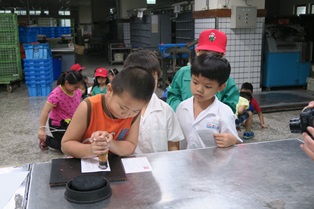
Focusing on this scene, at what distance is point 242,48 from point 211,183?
15.9 ft

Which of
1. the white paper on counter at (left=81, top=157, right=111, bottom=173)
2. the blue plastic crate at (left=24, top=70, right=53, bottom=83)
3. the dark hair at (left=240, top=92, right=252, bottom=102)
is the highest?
the white paper on counter at (left=81, top=157, right=111, bottom=173)

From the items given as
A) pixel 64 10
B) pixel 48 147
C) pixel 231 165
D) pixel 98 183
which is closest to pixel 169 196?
pixel 98 183

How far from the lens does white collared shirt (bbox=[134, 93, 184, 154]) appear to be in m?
1.77

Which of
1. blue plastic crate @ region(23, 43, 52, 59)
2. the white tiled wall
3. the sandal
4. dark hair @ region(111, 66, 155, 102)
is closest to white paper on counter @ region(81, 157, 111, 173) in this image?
dark hair @ region(111, 66, 155, 102)

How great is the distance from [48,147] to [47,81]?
3039 mm

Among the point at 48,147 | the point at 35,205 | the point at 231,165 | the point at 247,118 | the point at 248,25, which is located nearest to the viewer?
the point at 35,205

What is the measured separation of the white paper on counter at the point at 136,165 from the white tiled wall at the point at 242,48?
14.7ft

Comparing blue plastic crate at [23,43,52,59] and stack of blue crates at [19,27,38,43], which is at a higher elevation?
stack of blue crates at [19,27,38,43]

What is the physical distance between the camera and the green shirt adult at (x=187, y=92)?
217 centimetres

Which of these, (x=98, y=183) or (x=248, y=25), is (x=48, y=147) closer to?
(x=98, y=183)

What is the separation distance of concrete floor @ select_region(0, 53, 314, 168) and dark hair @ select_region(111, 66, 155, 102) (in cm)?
184

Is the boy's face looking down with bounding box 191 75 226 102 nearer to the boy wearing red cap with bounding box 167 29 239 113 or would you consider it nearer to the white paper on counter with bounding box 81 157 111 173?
the boy wearing red cap with bounding box 167 29 239 113

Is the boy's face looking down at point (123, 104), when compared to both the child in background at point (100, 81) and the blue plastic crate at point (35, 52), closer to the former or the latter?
the child in background at point (100, 81)

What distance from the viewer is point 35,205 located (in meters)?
1.04
